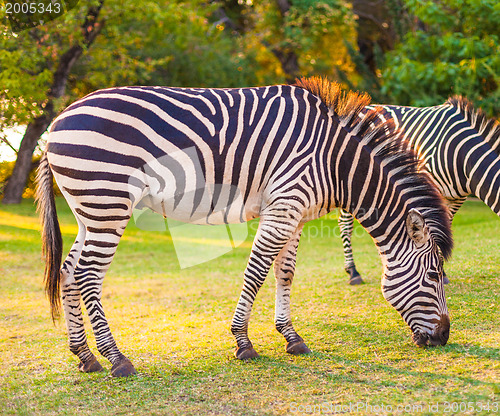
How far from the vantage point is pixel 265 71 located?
80.8ft

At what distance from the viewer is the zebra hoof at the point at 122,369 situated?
457 cm

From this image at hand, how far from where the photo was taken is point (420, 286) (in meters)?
4.77

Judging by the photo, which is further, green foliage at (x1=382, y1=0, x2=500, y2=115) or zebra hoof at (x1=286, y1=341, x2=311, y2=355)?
green foliage at (x1=382, y1=0, x2=500, y2=115)

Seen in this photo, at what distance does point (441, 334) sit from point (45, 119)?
45.3ft

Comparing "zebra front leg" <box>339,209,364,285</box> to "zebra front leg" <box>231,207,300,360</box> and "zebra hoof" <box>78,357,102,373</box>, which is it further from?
"zebra hoof" <box>78,357,102,373</box>

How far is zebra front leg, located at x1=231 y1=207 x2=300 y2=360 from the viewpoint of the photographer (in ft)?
15.4

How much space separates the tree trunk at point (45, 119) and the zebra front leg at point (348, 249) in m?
9.16

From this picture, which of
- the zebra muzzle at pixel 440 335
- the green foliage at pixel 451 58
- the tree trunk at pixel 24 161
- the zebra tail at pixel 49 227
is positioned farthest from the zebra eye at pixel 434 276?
the tree trunk at pixel 24 161

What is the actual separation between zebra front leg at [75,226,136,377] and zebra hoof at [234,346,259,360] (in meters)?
0.98

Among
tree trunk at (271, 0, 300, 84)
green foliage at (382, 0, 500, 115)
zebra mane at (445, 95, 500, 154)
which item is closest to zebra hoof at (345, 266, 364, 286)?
zebra mane at (445, 95, 500, 154)

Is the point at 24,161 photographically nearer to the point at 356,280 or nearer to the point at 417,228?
the point at 356,280

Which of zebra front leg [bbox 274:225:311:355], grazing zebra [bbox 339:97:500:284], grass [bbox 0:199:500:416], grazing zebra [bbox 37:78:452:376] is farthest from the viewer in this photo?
grazing zebra [bbox 339:97:500:284]

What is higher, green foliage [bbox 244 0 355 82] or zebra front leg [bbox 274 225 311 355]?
green foliage [bbox 244 0 355 82]

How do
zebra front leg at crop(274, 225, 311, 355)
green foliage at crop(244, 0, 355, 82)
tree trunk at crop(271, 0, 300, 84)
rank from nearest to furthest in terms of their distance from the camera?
zebra front leg at crop(274, 225, 311, 355) → green foliage at crop(244, 0, 355, 82) → tree trunk at crop(271, 0, 300, 84)
